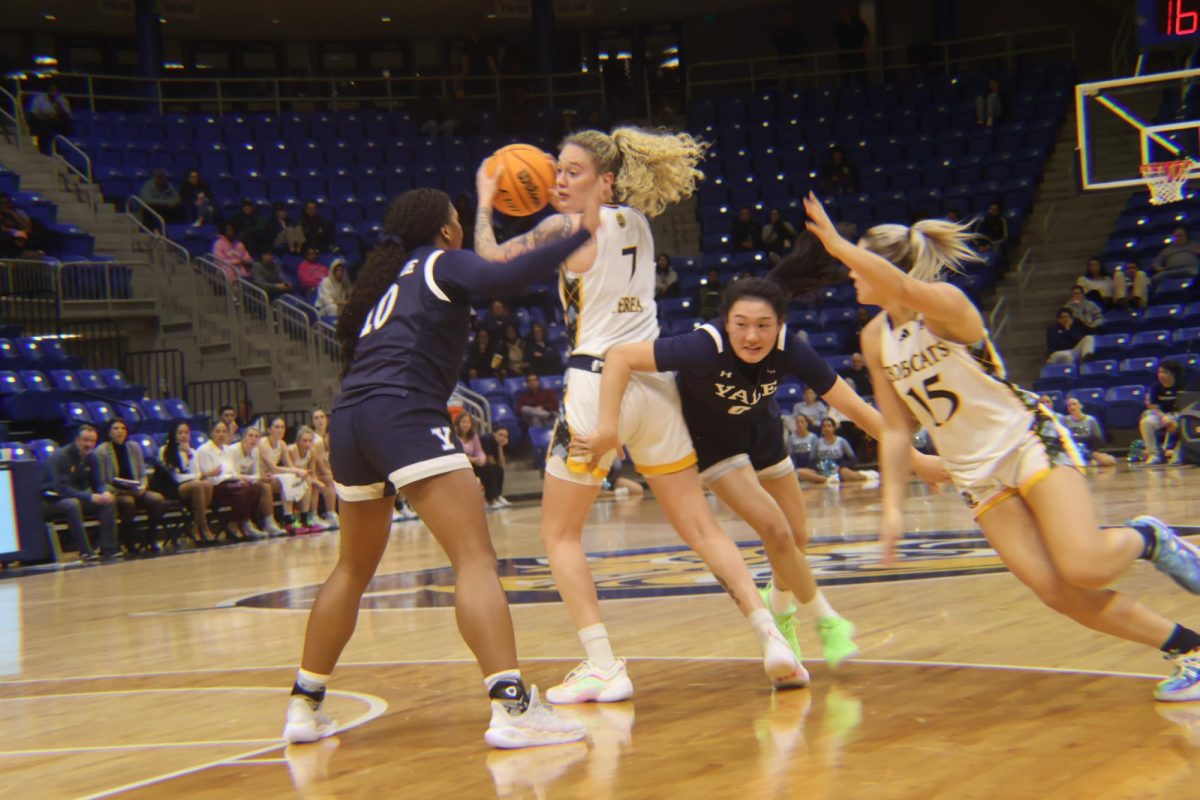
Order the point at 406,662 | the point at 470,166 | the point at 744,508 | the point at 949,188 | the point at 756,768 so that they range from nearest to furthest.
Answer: the point at 756,768 → the point at 744,508 → the point at 406,662 → the point at 949,188 → the point at 470,166

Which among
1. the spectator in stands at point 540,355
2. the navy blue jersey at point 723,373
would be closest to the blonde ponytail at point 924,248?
the navy blue jersey at point 723,373

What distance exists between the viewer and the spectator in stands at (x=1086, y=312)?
1695 cm

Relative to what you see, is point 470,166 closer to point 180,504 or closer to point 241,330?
point 241,330

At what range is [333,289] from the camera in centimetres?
1759

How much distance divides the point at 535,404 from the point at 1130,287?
7.64 meters

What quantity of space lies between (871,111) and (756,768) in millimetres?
20369

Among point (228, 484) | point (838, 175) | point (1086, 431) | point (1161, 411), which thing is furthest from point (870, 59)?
point (228, 484)

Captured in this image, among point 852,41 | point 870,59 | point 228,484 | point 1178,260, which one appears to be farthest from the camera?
point 870,59

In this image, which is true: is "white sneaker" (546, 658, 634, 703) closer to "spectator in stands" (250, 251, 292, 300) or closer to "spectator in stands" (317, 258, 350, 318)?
"spectator in stands" (317, 258, 350, 318)

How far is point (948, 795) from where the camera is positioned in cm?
301

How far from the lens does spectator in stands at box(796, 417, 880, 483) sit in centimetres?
1589

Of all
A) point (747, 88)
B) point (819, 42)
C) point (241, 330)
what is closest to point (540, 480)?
point (241, 330)

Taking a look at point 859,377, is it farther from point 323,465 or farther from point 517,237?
point 517,237

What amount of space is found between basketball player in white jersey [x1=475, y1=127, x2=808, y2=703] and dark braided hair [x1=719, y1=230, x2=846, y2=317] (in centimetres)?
36
